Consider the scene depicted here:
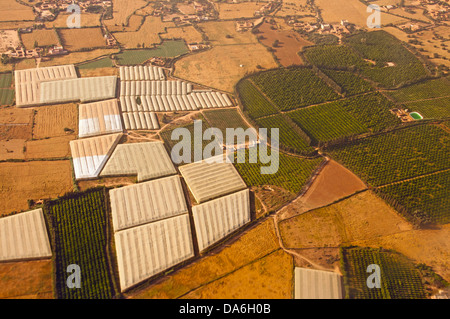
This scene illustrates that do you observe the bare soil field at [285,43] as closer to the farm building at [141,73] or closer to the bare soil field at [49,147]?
the farm building at [141,73]

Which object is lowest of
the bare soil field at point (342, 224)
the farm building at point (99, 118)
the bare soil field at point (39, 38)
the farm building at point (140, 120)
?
the bare soil field at point (342, 224)

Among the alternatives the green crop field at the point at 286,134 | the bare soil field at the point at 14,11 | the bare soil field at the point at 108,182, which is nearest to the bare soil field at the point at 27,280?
the bare soil field at the point at 108,182

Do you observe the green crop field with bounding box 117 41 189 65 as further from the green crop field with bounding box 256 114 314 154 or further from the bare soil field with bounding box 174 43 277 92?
the green crop field with bounding box 256 114 314 154

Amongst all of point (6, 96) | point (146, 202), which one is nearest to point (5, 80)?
point (6, 96)

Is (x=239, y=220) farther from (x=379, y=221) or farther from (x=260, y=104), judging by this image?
(x=260, y=104)

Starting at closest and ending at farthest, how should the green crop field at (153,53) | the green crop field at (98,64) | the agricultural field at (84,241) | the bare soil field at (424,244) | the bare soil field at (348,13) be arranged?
the agricultural field at (84,241) < the bare soil field at (424,244) < the green crop field at (98,64) < the green crop field at (153,53) < the bare soil field at (348,13)

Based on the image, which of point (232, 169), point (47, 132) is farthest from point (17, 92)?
point (232, 169)

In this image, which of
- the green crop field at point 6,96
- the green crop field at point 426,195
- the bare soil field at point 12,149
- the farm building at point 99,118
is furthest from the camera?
the green crop field at point 6,96
